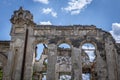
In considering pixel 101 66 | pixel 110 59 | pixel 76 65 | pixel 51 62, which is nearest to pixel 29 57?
pixel 51 62

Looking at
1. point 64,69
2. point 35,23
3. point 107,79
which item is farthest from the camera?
point 64,69

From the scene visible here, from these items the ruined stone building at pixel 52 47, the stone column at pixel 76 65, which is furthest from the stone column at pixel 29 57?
the stone column at pixel 76 65

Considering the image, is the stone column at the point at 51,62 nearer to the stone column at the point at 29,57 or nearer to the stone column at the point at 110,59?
the stone column at the point at 29,57

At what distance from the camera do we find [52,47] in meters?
16.7

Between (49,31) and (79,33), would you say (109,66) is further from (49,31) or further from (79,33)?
(49,31)

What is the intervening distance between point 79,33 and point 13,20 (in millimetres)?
5970

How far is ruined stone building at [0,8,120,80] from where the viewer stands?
15820 mm

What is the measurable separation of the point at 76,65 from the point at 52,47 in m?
2.53

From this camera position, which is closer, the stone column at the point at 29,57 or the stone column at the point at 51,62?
the stone column at the point at 51,62

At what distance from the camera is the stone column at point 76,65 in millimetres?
15581

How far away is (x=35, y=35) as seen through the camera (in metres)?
17.3

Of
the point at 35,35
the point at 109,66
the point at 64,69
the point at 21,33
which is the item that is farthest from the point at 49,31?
the point at 64,69

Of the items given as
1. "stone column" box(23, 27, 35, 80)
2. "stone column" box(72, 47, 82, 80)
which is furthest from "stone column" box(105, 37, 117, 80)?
"stone column" box(23, 27, 35, 80)

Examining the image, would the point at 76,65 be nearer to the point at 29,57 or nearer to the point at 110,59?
the point at 110,59
